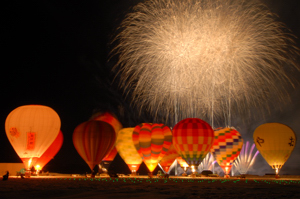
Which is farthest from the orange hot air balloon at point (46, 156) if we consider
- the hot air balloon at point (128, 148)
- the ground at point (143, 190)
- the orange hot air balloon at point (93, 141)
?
the ground at point (143, 190)

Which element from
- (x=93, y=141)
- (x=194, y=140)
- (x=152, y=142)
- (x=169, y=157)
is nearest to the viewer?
(x=93, y=141)

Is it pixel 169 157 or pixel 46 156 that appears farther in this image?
pixel 169 157

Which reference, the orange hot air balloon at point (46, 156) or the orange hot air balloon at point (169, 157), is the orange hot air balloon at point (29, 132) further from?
the orange hot air balloon at point (169, 157)

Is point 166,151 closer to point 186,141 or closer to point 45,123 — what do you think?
point 186,141

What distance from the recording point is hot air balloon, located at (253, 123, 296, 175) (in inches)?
1713

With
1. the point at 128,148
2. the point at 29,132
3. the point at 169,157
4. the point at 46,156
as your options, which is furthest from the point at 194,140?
the point at 46,156

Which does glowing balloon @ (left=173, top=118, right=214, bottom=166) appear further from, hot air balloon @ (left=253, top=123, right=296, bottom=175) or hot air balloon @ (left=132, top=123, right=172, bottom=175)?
hot air balloon @ (left=253, top=123, right=296, bottom=175)

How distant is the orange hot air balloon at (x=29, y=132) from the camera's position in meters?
39.5

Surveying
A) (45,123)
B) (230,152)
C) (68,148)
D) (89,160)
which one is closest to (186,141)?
(230,152)

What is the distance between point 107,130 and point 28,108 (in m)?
8.42

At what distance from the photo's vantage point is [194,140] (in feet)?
133

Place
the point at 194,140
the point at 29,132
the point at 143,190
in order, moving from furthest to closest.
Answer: the point at 194,140
the point at 29,132
the point at 143,190

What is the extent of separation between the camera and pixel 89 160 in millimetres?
40062

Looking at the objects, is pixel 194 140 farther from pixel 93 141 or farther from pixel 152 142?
pixel 93 141
